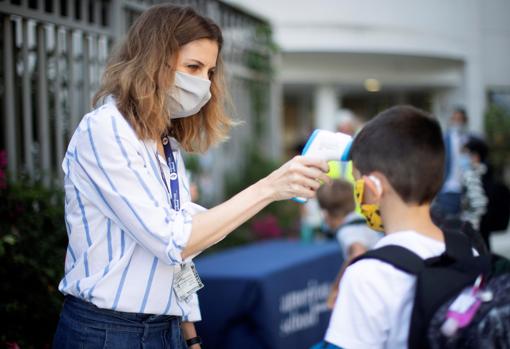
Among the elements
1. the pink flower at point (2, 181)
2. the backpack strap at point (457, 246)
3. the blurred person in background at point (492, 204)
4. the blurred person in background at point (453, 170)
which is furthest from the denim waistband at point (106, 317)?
the blurred person in background at point (453, 170)

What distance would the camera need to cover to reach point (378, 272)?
1.64 metres

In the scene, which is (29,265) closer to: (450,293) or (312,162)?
(312,162)

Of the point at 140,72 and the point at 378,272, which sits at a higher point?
the point at 140,72

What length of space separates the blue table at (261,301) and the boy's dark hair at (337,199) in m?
0.50

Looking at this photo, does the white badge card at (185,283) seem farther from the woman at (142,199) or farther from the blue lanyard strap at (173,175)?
the blue lanyard strap at (173,175)

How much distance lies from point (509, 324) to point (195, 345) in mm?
1112

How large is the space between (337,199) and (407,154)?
2.21 m

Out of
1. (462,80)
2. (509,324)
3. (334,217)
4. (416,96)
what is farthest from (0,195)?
(416,96)

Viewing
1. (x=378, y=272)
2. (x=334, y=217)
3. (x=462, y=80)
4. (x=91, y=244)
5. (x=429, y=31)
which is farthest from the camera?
(x=462, y=80)

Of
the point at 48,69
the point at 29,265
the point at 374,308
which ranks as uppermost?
the point at 48,69

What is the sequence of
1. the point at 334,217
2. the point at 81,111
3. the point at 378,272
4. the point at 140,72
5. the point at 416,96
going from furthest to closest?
1. the point at 416,96
2. the point at 81,111
3. the point at 334,217
4. the point at 140,72
5. the point at 378,272

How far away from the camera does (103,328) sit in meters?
1.84

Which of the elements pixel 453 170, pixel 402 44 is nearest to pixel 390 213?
pixel 453 170

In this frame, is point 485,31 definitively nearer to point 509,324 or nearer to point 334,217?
point 334,217
